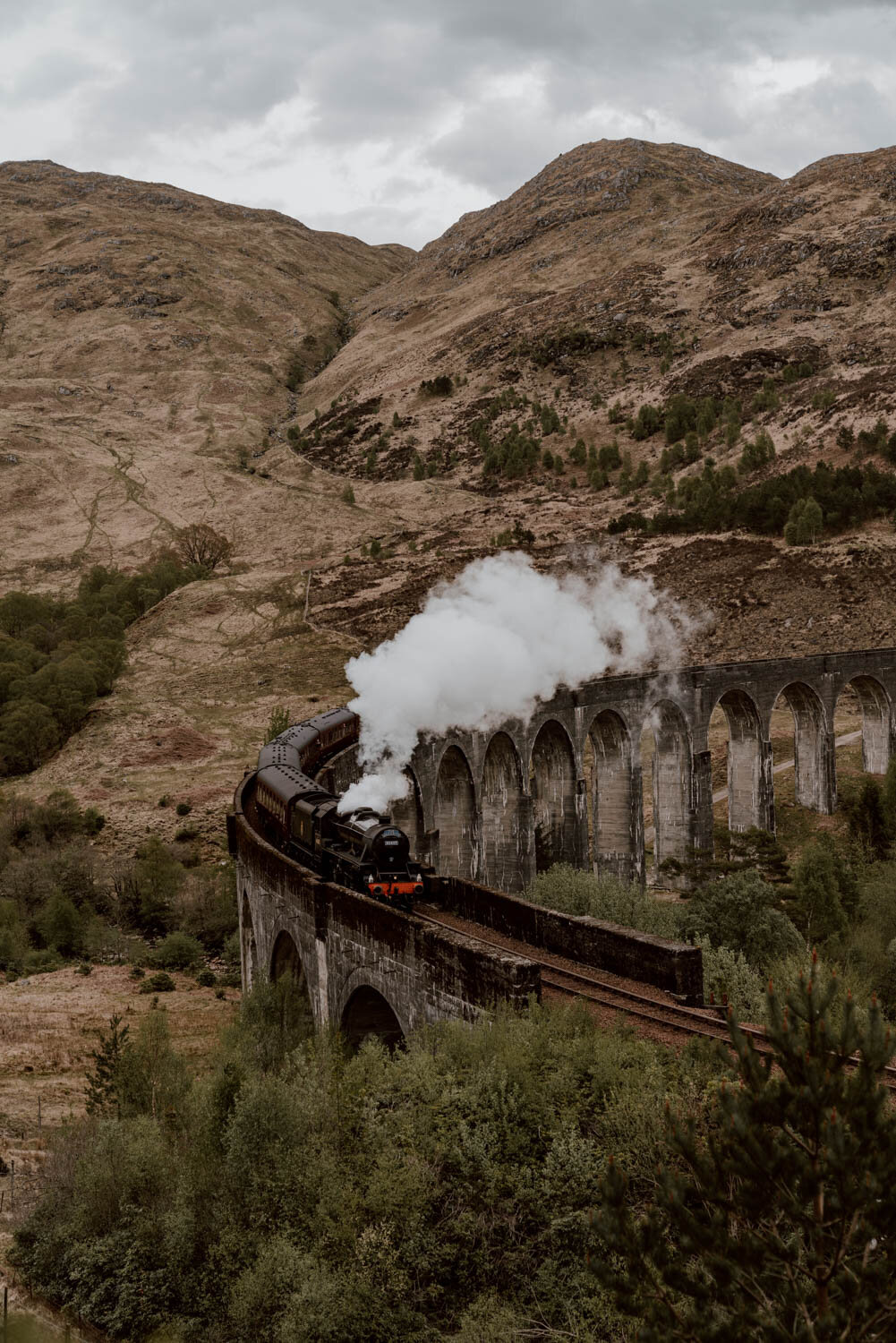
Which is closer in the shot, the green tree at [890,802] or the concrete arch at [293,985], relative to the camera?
the concrete arch at [293,985]


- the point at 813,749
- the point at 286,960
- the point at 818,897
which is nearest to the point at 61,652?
the point at 813,749

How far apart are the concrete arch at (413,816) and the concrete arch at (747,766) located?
17.0 meters

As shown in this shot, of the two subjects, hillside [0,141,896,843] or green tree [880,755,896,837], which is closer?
green tree [880,755,896,837]

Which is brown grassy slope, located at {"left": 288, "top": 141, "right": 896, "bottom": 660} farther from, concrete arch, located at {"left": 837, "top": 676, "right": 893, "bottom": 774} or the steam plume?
the steam plume

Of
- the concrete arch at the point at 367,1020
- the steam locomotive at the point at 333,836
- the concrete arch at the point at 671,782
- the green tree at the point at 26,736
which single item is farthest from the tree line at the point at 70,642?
the concrete arch at the point at 367,1020

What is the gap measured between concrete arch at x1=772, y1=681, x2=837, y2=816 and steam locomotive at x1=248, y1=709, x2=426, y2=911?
26510mm

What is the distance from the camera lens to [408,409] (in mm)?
124625

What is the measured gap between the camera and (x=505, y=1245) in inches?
447

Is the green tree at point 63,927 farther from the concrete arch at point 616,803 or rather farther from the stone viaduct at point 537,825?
the concrete arch at point 616,803

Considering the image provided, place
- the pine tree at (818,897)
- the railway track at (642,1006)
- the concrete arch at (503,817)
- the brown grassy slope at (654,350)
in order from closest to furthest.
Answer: the railway track at (642,1006) < the pine tree at (818,897) < the concrete arch at (503,817) < the brown grassy slope at (654,350)

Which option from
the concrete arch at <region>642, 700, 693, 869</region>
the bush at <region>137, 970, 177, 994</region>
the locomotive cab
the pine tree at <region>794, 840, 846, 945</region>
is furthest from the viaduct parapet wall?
the concrete arch at <region>642, 700, 693, 869</region>

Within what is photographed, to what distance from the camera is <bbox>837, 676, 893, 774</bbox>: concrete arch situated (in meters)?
49.7

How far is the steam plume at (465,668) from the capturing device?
1110 inches

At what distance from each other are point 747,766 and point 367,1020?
3116cm
